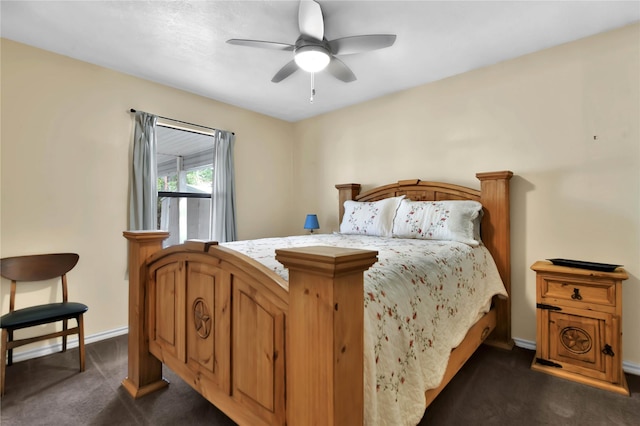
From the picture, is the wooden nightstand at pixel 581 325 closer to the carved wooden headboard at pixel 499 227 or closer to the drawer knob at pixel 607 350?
the drawer knob at pixel 607 350

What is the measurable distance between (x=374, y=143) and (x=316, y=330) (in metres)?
3.14

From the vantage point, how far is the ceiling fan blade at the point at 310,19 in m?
1.81

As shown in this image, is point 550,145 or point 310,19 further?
point 550,145

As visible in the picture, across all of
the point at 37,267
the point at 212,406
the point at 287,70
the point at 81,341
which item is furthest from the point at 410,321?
the point at 37,267

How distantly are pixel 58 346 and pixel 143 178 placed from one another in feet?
5.21

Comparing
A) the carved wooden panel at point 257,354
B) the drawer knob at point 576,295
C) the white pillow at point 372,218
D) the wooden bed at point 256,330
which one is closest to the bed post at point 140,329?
the wooden bed at point 256,330

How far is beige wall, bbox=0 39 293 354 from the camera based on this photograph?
7.85ft

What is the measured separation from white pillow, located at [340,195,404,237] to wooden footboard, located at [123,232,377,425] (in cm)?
186

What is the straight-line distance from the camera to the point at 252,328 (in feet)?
3.99

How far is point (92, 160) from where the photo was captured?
9.09 ft

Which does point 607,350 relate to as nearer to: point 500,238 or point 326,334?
point 500,238

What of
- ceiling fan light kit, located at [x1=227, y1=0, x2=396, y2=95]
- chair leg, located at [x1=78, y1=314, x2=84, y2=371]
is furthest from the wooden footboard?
ceiling fan light kit, located at [x1=227, y1=0, x2=396, y2=95]

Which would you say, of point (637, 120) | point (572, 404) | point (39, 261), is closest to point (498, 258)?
point (572, 404)

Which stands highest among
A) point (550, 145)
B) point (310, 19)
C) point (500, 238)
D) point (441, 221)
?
point (310, 19)
